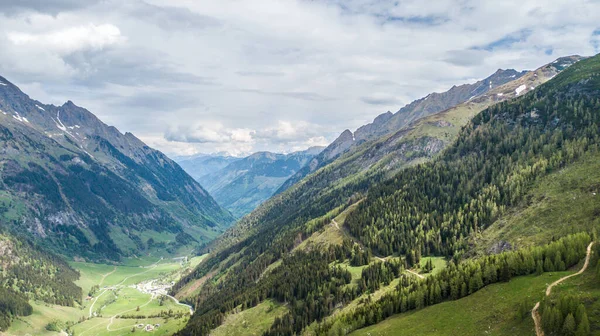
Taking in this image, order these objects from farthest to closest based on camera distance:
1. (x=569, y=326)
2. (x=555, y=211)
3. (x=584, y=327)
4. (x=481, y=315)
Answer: (x=555, y=211) < (x=481, y=315) < (x=569, y=326) < (x=584, y=327)

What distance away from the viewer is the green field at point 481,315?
79000 mm

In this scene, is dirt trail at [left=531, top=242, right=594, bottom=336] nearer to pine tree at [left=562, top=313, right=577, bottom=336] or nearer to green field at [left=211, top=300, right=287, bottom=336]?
pine tree at [left=562, top=313, right=577, bottom=336]

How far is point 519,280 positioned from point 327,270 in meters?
108

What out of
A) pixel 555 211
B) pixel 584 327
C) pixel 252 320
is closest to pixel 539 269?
pixel 584 327

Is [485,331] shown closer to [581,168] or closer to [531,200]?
[531,200]

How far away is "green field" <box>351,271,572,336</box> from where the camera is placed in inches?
3110

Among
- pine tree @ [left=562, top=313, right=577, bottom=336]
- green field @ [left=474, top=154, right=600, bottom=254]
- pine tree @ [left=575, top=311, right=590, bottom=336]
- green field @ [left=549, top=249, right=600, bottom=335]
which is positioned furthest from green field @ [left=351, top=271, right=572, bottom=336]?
green field @ [left=474, top=154, right=600, bottom=254]

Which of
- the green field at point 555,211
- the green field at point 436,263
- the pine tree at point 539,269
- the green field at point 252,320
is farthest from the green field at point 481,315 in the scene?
the green field at point 252,320

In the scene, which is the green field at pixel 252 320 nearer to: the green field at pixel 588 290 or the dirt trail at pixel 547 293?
the dirt trail at pixel 547 293

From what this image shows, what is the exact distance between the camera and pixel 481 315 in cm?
8769

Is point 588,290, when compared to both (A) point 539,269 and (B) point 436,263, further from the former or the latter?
(B) point 436,263

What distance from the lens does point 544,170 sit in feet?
644

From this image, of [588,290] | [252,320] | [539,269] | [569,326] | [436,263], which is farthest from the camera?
[252,320]

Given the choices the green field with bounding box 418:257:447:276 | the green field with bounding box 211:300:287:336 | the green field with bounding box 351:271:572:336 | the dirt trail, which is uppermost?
the dirt trail
